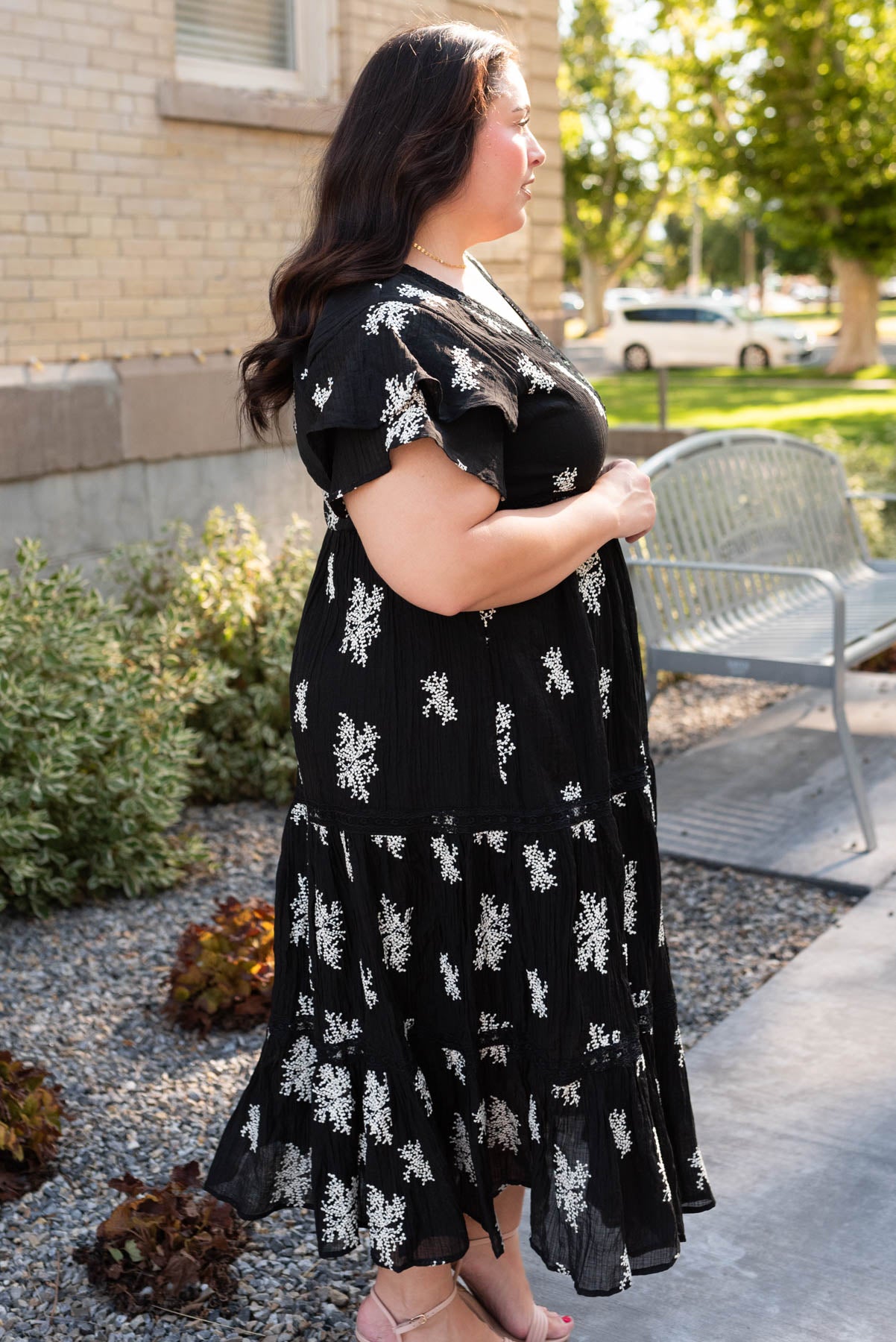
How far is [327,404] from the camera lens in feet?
5.99

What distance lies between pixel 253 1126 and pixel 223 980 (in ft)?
4.21

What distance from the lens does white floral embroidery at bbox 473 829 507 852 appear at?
6.54ft

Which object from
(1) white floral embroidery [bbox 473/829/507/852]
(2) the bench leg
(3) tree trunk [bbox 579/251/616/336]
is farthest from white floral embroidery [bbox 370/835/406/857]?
(3) tree trunk [bbox 579/251/616/336]

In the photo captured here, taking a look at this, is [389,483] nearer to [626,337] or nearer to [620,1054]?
[620,1054]

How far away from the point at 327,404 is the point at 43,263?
423 centimetres

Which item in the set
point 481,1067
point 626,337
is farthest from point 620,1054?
point 626,337

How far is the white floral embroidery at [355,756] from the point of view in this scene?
1981mm

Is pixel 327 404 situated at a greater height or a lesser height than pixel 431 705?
greater

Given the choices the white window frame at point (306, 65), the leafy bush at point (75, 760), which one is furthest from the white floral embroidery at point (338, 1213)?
the white window frame at point (306, 65)

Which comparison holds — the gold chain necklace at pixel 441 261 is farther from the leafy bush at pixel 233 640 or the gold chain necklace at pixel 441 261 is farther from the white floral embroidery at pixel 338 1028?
the leafy bush at pixel 233 640

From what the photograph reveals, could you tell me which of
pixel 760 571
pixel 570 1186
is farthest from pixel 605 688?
pixel 760 571

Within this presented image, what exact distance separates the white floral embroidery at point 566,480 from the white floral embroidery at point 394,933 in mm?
628

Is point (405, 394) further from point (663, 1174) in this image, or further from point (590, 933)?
point (663, 1174)

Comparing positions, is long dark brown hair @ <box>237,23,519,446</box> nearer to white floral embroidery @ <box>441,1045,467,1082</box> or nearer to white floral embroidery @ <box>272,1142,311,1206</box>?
white floral embroidery @ <box>441,1045,467,1082</box>
